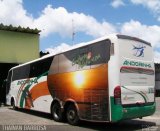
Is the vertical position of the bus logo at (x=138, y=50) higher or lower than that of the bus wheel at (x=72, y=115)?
higher

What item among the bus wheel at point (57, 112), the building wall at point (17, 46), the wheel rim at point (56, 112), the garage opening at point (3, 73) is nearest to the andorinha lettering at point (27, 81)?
the bus wheel at point (57, 112)

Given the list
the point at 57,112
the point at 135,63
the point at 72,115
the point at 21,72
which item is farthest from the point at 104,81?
the point at 21,72

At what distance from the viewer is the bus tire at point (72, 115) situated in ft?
46.8

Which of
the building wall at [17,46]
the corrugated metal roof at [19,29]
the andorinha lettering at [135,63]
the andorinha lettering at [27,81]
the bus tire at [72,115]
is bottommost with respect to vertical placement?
the bus tire at [72,115]

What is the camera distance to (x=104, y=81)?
1255 cm

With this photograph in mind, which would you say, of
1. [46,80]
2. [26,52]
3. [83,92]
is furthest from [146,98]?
[26,52]

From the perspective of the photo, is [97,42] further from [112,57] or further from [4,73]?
[4,73]

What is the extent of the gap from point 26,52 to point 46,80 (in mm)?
12725

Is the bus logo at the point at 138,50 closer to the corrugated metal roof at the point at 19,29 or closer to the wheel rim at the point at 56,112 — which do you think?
the wheel rim at the point at 56,112

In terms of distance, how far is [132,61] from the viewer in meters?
12.9

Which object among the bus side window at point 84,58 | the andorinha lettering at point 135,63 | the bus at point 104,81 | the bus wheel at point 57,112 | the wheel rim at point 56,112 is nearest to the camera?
the bus at point 104,81

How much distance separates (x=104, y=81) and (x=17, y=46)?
17426 mm

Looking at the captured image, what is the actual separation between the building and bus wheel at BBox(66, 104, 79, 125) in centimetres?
1403

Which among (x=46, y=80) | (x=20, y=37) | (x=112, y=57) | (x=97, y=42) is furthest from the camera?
(x=20, y=37)
